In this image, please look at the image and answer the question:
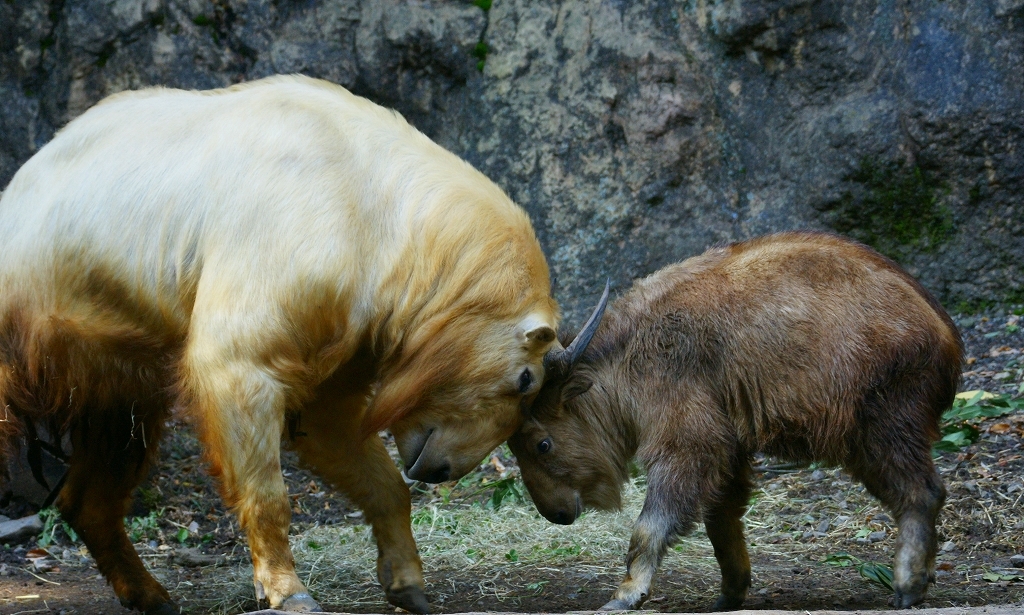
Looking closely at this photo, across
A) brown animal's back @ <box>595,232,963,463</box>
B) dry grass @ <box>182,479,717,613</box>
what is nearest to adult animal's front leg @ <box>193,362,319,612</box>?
dry grass @ <box>182,479,717,613</box>

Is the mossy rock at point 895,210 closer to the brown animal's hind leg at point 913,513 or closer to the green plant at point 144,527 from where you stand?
the brown animal's hind leg at point 913,513

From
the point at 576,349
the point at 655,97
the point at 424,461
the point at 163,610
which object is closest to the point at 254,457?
the point at 424,461

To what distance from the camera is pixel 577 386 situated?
177 inches

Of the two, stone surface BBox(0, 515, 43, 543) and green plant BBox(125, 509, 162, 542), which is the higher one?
stone surface BBox(0, 515, 43, 543)

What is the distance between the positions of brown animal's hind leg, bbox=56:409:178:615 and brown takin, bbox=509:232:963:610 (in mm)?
1806

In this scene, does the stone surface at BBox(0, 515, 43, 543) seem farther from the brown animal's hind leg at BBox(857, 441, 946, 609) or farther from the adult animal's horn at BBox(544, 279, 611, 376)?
the brown animal's hind leg at BBox(857, 441, 946, 609)

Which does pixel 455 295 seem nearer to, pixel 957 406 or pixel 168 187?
pixel 168 187

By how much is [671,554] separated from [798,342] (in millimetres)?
1772

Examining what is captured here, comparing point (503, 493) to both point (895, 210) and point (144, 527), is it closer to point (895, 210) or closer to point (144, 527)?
point (144, 527)

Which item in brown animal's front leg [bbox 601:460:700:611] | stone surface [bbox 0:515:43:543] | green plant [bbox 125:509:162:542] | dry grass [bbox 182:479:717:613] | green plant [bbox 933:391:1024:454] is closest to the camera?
brown animal's front leg [bbox 601:460:700:611]

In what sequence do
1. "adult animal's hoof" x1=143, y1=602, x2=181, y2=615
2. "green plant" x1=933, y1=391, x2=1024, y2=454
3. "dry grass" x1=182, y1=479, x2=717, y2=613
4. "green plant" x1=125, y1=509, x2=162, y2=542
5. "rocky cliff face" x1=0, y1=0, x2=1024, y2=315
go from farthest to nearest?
"rocky cliff face" x1=0, y1=0, x2=1024, y2=315
"green plant" x1=125, y1=509, x2=162, y2=542
"green plant" x1=933, y1=391, x2=1024, y2=454
"dry grass" x1=182, y1=479, x2=717, y2=613
"adult animal's hoof" x1=143, y1=602, x2=181, y2=615

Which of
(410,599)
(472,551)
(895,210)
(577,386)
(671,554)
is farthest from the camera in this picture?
(895,210)

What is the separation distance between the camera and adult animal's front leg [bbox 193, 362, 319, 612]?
3893mm

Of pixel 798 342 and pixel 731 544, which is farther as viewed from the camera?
pixel 731 544
